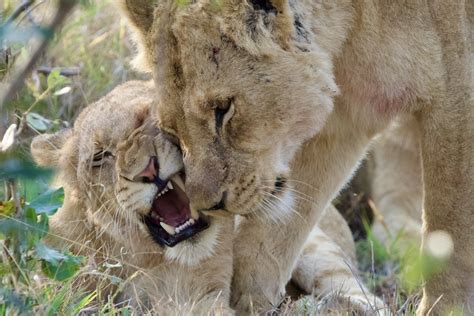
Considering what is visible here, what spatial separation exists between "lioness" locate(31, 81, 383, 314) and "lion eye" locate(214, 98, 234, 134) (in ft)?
0.80

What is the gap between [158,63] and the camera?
2.83 meters

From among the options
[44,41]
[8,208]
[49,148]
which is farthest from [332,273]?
[44,41]

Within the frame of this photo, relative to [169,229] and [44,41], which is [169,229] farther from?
[44,41]

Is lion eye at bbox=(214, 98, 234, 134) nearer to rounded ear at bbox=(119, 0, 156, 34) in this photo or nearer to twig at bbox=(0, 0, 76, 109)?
rounded ear at bbox=(119, 0, 156, 34)

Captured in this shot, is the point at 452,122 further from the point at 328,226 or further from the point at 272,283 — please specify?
the point at 328,226

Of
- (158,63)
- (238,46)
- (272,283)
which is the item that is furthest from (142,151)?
(272,283)

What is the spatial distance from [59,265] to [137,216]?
0.46 m

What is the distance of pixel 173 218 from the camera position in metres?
3.08

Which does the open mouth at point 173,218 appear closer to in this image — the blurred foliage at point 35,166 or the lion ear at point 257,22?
the blurred foliage at point 35,166

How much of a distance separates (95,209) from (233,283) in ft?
1.81

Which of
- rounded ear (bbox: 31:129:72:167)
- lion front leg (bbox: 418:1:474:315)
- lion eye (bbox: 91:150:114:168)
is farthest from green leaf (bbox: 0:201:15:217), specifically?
lion front leg (bbox: 418:1:474:315)

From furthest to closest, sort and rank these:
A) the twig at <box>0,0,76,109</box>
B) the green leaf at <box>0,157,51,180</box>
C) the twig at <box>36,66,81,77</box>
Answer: the twig at <box>36,66,81,77</box>
the green leaf at <box>0,157,51,180</box>
the twig at <box>0,0,76,109</box>

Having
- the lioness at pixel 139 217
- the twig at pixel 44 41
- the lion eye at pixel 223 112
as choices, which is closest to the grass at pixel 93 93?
the lioness at pixel 139 217

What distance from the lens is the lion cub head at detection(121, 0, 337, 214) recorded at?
106 inches
